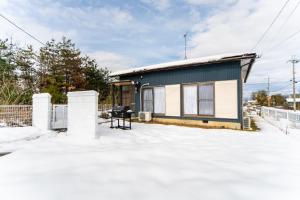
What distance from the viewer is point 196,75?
32.7 feet

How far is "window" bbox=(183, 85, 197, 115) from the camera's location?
397 inches

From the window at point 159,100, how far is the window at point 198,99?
4.67 ft

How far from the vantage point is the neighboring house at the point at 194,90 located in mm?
8805

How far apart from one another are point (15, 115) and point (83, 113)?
407 cm

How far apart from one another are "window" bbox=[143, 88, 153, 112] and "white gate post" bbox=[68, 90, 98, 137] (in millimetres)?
5835

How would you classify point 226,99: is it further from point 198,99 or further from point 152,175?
point 152,175

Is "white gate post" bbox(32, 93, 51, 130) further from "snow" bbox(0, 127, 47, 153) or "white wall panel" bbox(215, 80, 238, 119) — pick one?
"white wall panel" bbox(215, 80, 238, 119)

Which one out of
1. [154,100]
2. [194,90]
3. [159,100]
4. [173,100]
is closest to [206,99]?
[194,90]

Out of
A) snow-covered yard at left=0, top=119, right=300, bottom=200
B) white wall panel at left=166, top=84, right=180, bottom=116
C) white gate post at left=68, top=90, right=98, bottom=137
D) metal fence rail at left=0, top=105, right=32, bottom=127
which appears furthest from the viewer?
white wall panel at left=166, top=84, right=180, bottom=116

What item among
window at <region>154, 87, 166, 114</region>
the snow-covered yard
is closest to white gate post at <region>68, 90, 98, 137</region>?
the snow-covered yard

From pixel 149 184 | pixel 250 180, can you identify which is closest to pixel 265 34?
pixel 250 180

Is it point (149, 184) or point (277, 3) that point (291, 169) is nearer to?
point (149, 184)

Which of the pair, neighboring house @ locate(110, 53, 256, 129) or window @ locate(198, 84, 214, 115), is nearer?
neighboring house @ locate(110, 53, 256, 129)

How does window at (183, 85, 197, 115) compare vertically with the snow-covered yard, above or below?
above
